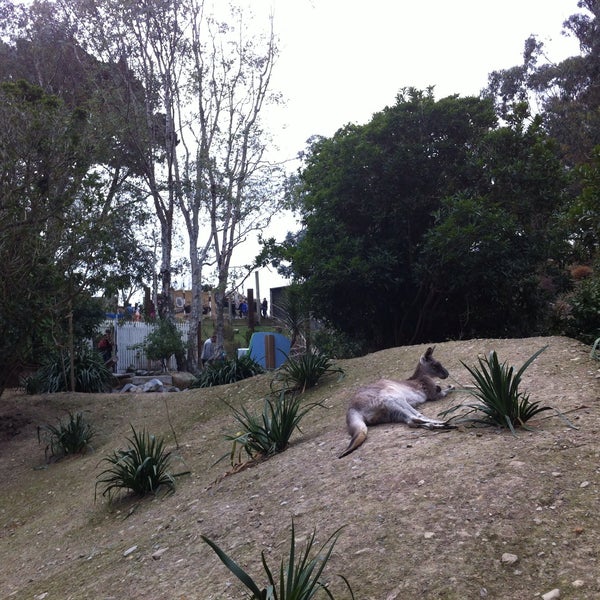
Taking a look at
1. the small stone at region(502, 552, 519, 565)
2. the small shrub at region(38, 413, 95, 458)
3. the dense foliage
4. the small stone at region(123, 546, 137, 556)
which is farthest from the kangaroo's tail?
the dense foliage

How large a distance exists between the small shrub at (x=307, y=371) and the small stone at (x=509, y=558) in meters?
6.79

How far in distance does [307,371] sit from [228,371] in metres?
5.64

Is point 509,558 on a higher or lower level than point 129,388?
lower

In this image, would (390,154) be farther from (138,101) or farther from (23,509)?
(138,101)

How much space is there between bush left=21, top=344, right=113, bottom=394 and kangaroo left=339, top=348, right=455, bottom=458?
10.8 metres

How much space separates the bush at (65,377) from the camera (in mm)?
17047

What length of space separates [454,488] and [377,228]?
11.4 metres

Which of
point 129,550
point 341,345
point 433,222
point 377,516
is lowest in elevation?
point 129,550

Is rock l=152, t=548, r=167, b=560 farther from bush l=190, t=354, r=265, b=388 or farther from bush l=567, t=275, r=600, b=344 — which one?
bush l=190, t=354, r=265, b=388

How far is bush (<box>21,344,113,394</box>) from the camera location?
17.0 metres

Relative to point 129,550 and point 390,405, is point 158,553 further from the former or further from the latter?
point 390,405

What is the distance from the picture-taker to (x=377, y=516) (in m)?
5.15

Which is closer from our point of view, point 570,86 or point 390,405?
point 390,405

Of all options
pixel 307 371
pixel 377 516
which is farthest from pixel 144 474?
pixel 377 516
